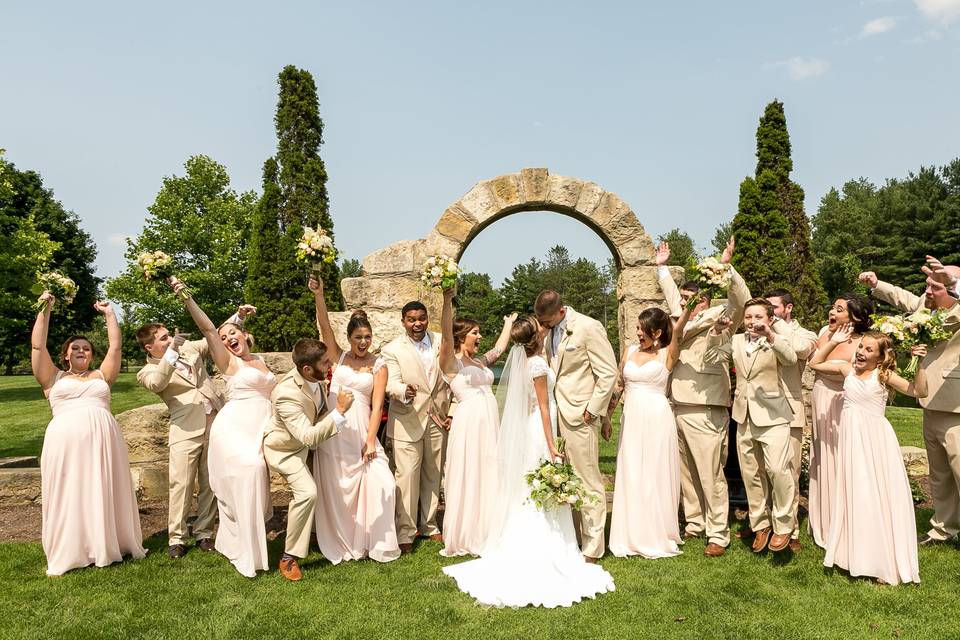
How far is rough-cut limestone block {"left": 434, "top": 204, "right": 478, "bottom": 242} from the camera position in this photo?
324 inches

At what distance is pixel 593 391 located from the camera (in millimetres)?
5359

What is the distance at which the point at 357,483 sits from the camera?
5543mm

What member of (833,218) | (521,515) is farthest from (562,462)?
(833,218)

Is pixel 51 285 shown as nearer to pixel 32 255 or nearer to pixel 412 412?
pixel 412 412

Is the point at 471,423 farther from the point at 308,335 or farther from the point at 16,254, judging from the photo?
Result: the point at 16,254

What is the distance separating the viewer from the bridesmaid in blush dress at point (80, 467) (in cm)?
514

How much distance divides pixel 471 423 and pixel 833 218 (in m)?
46.3

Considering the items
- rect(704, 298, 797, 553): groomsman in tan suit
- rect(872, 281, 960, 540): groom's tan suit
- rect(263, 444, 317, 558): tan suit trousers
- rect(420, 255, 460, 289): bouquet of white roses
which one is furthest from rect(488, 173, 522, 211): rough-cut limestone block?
rect(872, 281, 960, 540): groom's tan suit

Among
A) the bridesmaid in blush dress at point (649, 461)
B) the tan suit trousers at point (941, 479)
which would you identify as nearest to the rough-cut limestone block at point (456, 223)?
the bridesmaid in blush dress at point (649, 461)

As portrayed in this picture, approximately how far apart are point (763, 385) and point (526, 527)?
2332 millimetres

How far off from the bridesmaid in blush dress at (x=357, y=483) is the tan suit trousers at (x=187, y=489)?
3.83 ft

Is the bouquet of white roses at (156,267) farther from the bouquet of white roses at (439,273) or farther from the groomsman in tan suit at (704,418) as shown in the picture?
the groomsman in tan suit at (704,418)

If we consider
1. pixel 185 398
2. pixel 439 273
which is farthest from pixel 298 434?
pixel 439 273

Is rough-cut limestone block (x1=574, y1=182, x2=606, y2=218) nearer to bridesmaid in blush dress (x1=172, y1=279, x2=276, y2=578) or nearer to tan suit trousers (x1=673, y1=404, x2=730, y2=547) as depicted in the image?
tan suit trousers (x1=673, y1=404, x2=730, y2=547)
